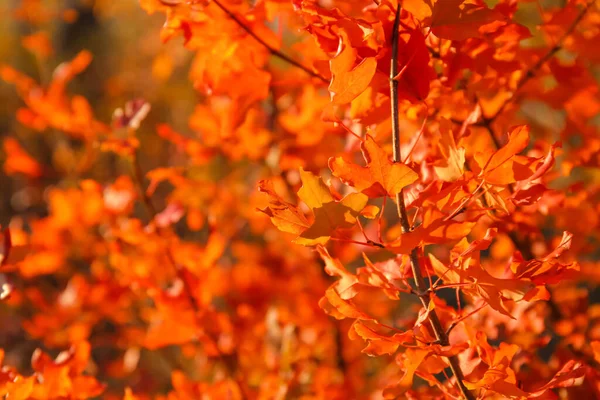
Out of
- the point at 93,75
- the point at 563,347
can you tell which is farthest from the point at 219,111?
the point at 93,75

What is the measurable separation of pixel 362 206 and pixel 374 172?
34mm

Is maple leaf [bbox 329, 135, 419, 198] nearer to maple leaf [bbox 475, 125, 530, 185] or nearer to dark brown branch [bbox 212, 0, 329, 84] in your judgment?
maple leaf [bbox 475, 125, 530, 185]

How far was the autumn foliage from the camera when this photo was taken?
21.8 inches

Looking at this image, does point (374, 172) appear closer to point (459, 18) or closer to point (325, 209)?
point (325, 209)

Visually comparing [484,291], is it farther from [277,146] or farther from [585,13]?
[277,146]

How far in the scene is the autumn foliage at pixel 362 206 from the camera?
21.8 inches

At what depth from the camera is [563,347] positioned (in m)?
0.96

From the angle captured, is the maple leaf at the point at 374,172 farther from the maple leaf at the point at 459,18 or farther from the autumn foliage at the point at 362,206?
the maple leaf at the point at 459,18

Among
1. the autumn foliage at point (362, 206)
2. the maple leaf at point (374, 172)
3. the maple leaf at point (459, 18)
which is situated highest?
the maple leaf at point (459, 18)

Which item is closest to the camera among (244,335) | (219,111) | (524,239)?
(524,239)

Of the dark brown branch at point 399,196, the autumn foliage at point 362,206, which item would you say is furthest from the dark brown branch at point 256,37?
the dark brown branch at point 399,196

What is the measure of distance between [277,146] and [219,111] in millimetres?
153

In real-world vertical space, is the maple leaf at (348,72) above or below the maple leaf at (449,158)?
above

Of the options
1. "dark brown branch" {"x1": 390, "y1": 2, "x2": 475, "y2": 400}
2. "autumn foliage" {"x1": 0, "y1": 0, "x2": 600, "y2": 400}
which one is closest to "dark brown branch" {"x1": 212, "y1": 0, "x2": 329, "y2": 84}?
"autumn foliage" {"x1": 0, "y1": 0, "x2": 600, "y2": 400}
